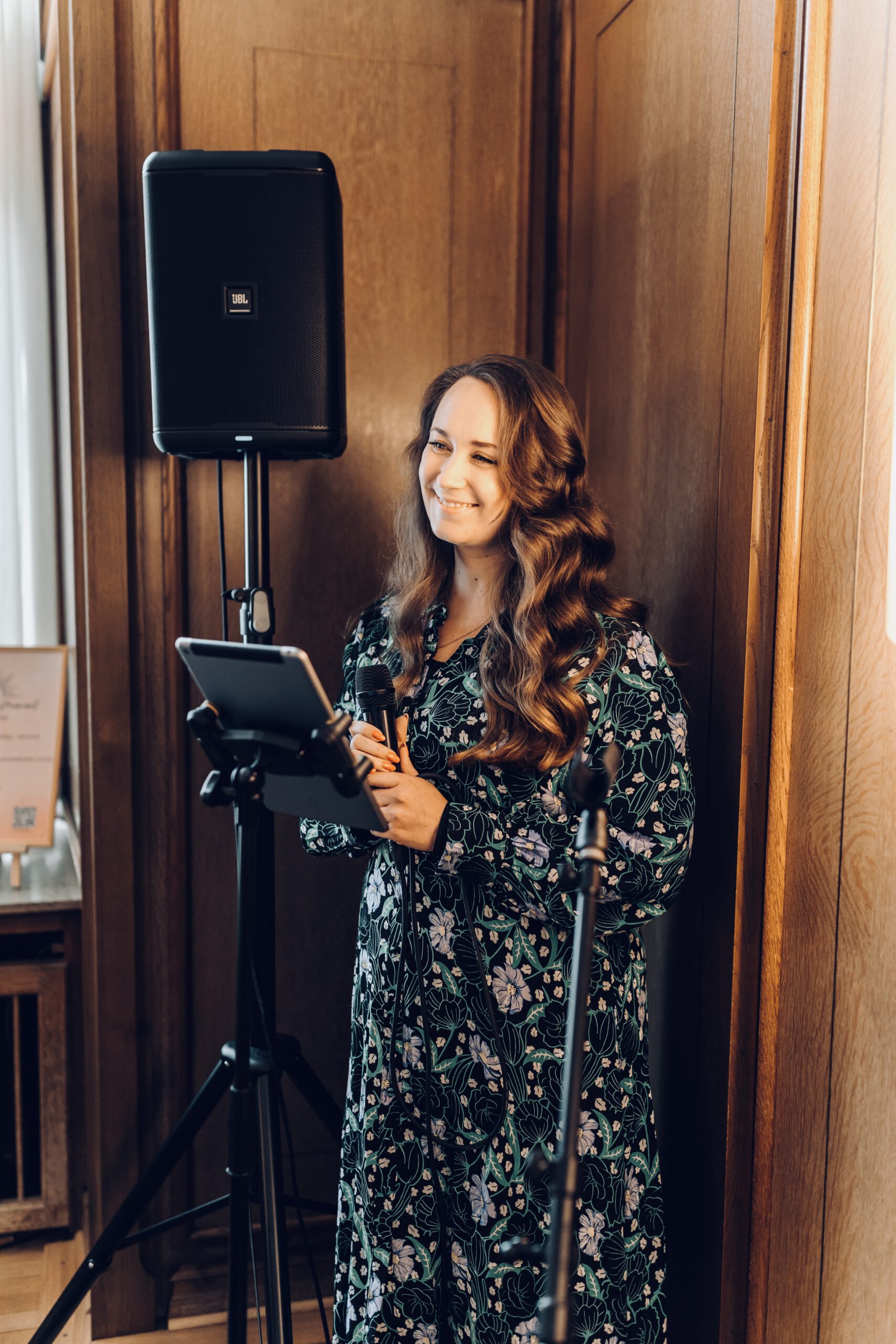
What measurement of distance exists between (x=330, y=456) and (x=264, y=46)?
2.74ft

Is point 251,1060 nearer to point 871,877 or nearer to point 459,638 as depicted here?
point 459,638

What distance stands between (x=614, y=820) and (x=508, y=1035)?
0.33 metres

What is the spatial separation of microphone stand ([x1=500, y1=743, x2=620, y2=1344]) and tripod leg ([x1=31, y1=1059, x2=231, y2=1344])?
3.25ft

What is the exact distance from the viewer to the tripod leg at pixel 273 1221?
5.23ft

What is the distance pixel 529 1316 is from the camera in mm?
1439

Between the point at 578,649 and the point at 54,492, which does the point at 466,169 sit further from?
the point at 54,492

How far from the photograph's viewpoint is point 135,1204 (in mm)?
1782

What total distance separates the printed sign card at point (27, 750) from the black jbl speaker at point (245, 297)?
0.90m

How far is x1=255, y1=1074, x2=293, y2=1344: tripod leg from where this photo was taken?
1593 mm

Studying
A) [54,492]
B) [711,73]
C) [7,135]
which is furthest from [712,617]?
[7,135]

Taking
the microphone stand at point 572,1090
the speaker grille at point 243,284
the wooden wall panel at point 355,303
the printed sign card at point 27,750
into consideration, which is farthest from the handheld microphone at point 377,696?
the printed sign card at point 27,750

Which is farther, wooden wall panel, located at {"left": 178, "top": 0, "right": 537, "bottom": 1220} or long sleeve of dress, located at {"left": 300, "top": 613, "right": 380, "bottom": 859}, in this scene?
wooden wall panel, located at {"left": 178, "top": 0, "right": 537, "bottom": 1220}

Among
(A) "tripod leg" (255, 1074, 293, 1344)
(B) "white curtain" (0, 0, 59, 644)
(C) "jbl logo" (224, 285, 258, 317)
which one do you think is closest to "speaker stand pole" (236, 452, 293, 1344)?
(A) "tripod leg" (255, 1074, 293, 1344)

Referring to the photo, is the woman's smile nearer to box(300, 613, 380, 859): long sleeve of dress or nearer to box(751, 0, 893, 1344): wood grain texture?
box(300, 613, 380, 859): long sleeve of dress
